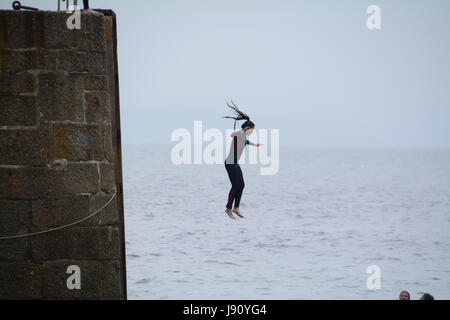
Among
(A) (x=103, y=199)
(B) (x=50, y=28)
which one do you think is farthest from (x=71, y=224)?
(B) (x=50, y=28)

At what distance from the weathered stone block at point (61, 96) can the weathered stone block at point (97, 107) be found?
0.08m

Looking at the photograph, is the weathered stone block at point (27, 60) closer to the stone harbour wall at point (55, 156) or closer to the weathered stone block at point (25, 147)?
the stone harbour wall at point (55, 156)

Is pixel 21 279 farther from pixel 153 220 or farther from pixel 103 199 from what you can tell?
pixel 153 220

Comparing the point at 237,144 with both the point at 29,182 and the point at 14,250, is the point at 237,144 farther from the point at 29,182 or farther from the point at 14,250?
the point at 14,250

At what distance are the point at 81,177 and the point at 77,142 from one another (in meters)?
0.42

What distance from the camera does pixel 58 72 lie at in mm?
7738

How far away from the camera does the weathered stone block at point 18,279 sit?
25.8 feet

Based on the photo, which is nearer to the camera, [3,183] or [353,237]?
[3,183]

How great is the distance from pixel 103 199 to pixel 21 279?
1350 millimetres

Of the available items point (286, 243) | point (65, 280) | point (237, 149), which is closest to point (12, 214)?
point (65, 280)

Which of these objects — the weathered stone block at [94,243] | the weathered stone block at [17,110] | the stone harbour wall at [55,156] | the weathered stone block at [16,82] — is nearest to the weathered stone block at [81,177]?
the stone harbour wall at [55,156]

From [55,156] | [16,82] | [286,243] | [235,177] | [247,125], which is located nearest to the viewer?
[16,82]

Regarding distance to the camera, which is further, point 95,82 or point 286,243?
point 286,243

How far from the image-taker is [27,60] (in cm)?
769
